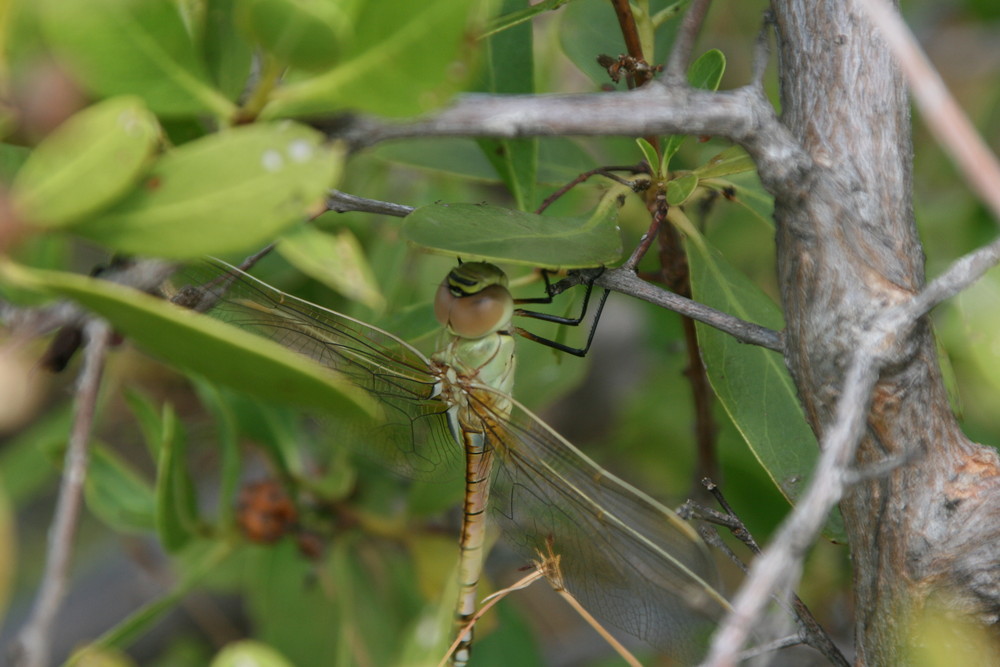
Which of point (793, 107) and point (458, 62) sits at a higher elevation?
point (793, 107)

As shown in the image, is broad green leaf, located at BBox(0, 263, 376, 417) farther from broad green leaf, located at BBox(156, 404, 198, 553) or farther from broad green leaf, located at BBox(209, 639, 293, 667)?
broad green leaf, located at BBox(156, 404, 198, 553)

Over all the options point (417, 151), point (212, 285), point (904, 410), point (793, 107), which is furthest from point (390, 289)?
point (904, 410)

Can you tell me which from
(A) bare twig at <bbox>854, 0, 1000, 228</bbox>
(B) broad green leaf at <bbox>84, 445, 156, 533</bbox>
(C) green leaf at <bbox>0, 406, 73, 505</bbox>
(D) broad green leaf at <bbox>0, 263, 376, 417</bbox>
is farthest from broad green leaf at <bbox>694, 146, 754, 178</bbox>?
(C) green leaf at <bbox>0, 406, 73, 505</bbox>

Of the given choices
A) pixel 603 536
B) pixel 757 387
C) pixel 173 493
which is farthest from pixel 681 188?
pixel 173 493

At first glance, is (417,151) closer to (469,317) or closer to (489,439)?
(469,317)

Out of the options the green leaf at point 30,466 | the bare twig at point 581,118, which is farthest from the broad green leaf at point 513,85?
the green leaf at point 30,466

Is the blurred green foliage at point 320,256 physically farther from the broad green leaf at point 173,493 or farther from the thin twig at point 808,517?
the thin twig at point 808,517
